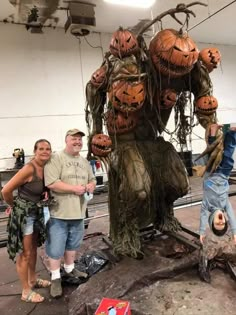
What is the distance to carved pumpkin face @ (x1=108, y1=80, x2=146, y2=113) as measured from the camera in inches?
82.3

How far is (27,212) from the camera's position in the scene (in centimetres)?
217

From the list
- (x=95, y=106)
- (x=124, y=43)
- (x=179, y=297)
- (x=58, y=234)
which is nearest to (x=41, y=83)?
(x=95, y=106)

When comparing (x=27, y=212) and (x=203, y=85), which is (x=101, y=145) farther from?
(x=203, y=85)

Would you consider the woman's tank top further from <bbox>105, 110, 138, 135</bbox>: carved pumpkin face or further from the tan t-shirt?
<bbox>105, 110, 138, 135</bbox>: carved pumpkin face

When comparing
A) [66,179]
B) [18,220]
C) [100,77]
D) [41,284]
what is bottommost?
[41,284]

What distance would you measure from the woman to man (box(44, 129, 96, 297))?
81 millimetres

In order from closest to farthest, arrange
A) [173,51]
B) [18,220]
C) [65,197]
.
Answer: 1. [173,51]
2. [18,220]
3. [65,197]

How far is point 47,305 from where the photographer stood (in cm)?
218

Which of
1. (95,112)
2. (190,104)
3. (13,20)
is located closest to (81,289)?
(95,112)

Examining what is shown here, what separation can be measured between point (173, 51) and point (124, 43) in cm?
39

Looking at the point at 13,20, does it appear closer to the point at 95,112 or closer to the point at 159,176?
the point at 95,112

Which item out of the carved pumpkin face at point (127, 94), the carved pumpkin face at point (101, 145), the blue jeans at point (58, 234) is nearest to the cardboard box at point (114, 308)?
the blue jeans at point (58, 234)

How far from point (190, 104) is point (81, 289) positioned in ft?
5.66

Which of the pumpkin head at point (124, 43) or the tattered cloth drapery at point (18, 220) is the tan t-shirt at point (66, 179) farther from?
the pumpkin head at point (124, 43)
